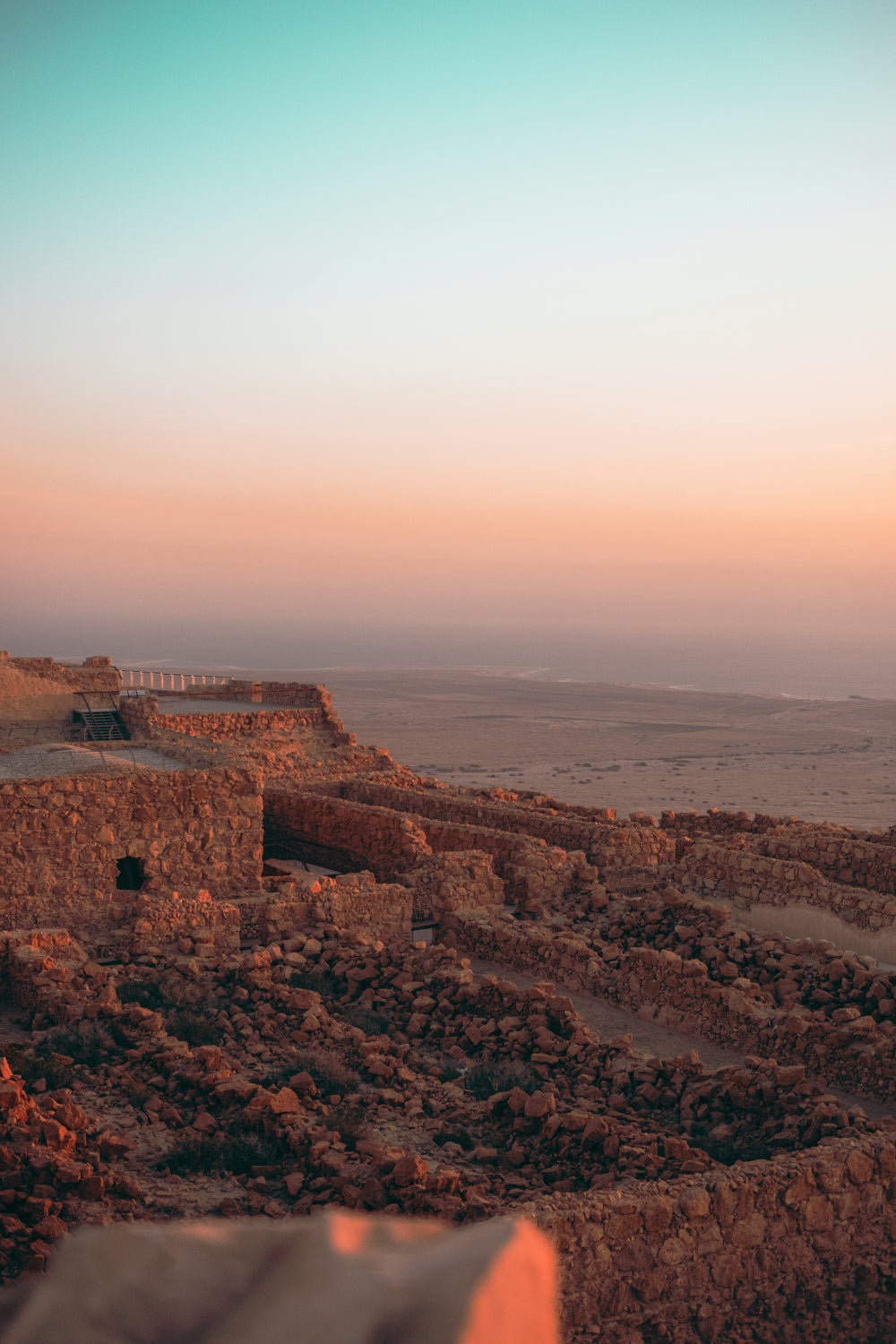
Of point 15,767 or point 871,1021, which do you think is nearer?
point 871,1021

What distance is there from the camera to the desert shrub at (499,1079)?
721 centimetres

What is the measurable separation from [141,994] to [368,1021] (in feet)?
7.01

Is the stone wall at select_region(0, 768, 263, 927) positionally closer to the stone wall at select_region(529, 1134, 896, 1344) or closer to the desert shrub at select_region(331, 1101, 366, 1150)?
the desert shrub at select_region(331, 1101, 366, 1150)

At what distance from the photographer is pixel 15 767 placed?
12.3m

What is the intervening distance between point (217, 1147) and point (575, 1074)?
288 centimetres

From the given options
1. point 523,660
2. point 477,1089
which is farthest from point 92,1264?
point 523,660

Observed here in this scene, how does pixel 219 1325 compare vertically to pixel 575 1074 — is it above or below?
above

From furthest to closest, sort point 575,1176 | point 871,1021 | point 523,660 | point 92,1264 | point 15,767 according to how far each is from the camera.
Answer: point 523,660, point 15,767, point 871,1021, point 575,1176, point 92,1264

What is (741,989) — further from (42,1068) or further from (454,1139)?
(42,1068)

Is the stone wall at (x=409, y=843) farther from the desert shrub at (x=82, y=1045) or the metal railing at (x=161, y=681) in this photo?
the metal railing at (x=161, y=681)

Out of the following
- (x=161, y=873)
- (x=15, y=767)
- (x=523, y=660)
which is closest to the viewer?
(x=161, y=873)

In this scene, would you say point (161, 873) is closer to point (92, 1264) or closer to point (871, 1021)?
point (871, 1021)

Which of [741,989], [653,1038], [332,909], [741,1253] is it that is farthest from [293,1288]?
[332,909]

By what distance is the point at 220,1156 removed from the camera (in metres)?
5.84
